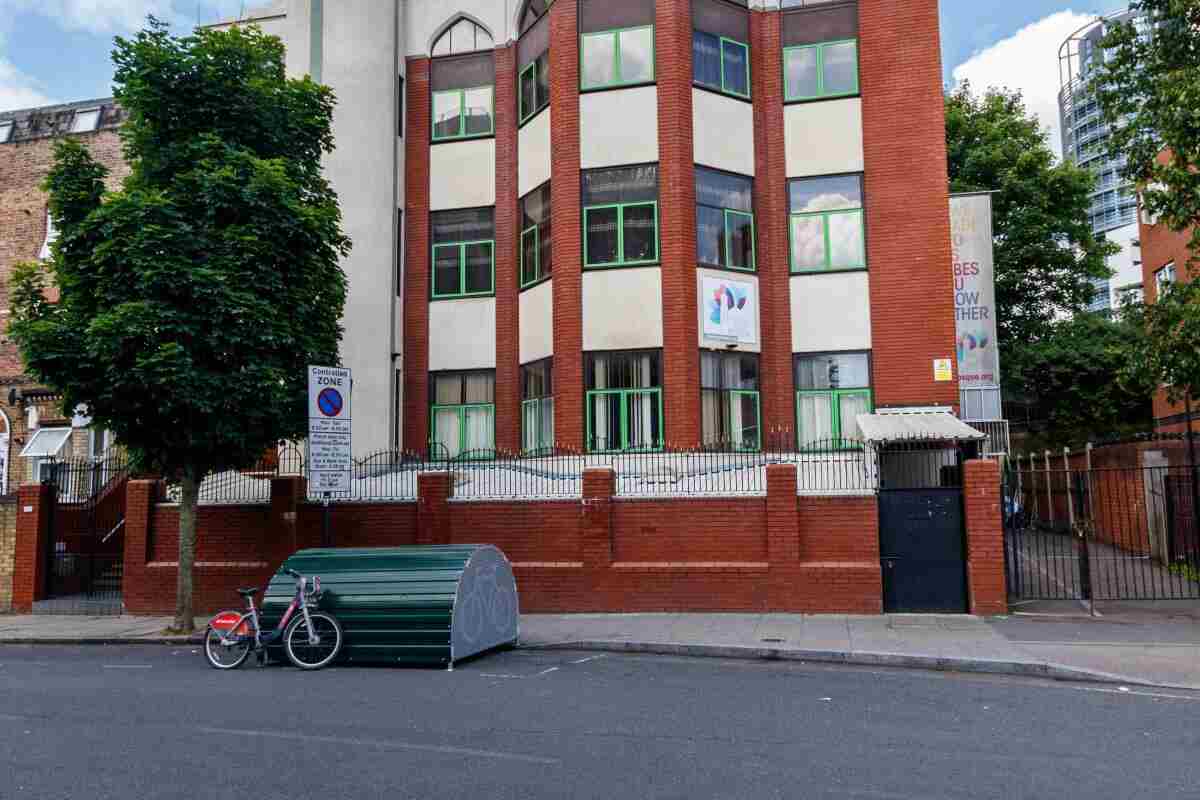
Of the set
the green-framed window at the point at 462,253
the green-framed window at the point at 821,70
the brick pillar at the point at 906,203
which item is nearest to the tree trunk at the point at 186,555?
the green-framed window at the point at 462,253

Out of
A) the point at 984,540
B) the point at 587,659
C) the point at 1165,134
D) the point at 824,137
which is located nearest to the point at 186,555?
the point at 587,659

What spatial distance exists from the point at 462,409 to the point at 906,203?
9.96 metres

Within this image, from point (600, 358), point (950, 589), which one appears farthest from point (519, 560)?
point (950, 589)

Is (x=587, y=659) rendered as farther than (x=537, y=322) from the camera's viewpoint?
No

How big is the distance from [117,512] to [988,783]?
61.7ft

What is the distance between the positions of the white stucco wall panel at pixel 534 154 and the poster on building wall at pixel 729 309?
4.11 m

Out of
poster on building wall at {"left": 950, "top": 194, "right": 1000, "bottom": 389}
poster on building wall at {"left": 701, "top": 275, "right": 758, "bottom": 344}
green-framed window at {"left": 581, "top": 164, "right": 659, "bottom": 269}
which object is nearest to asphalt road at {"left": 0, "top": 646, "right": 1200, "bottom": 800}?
poster on building wall at {"left": 701, "top": 275, "right": 758, "bottom": 344}

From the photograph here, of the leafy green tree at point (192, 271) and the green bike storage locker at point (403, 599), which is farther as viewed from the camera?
the leafy green tree at point (192, 271)

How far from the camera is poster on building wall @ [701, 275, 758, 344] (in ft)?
58.6

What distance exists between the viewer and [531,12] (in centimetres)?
2047

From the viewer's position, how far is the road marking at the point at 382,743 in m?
6.52

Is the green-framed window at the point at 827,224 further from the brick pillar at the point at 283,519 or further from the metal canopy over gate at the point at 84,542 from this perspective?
the metal canopy over gate at the point at 84,542

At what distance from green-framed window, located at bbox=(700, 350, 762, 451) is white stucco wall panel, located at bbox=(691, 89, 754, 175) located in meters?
3.80

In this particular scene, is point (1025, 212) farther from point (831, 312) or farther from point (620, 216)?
point (620, 216)
